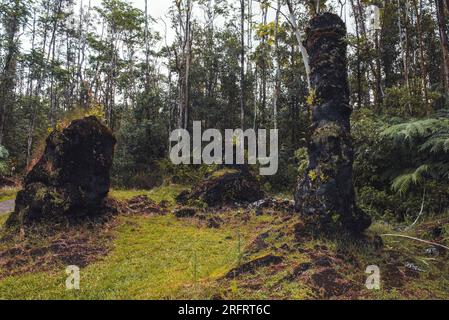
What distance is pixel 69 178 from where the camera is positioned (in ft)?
26.5

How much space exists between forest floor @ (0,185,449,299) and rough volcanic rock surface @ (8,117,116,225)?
2.28ft

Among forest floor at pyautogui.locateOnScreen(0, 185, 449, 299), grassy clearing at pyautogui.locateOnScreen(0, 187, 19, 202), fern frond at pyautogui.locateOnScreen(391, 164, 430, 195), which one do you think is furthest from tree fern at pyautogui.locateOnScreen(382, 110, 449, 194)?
grassy clearing at pyautogui.locateOnScreen(0, 187, 19, 202)

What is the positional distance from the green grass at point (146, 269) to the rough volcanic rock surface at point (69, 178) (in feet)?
4.02

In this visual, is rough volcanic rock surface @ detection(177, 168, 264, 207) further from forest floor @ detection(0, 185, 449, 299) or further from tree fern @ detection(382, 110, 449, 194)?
tree fern @ detection(382, 110, 449, 194)

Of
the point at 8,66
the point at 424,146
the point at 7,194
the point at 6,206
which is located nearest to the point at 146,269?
the point at 424,146

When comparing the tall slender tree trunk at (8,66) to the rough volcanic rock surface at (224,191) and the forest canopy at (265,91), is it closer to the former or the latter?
the forest canopy at (265,91)

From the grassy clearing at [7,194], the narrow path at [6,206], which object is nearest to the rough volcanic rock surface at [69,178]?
the narrow path at [6,206]

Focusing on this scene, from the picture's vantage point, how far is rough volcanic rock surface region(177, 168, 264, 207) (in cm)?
1111

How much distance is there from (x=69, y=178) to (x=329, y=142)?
6223 mm

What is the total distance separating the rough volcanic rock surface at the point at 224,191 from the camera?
1111cm
